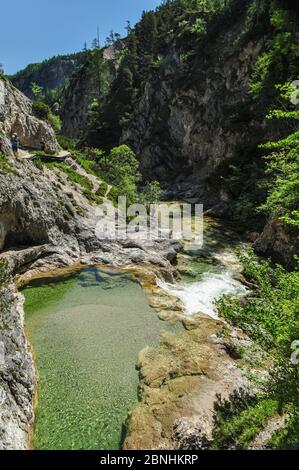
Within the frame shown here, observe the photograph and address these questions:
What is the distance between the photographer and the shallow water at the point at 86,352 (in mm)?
9070

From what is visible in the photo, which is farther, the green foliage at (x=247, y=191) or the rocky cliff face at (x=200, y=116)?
the rocky cliff face at (x=200, y=116)

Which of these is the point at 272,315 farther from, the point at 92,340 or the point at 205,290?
the point at 205,290

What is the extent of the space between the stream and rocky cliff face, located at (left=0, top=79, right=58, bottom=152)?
21.1 metres

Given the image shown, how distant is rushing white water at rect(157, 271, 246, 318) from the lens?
17375mm

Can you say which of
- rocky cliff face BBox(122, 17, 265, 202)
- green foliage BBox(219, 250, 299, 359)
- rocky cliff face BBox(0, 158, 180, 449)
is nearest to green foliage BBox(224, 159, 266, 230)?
rocky cliff face BBox(122, 17, 265, 202)

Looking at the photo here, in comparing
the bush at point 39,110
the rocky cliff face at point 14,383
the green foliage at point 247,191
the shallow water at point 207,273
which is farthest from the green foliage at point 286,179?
the bush at point 39,110

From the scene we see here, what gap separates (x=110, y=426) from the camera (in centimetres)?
916

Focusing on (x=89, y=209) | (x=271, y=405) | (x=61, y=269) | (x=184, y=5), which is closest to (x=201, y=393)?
(x=271, y=405)

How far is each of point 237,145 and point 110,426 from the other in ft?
151

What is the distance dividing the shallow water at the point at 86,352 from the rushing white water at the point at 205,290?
2454 millimetres

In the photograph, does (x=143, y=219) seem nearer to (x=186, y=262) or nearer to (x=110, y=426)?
(x=186, y=262)

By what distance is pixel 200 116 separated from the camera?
60.4 m

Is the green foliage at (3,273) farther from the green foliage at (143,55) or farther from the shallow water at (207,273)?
the green foliage at (143,55)

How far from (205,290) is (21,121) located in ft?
103
